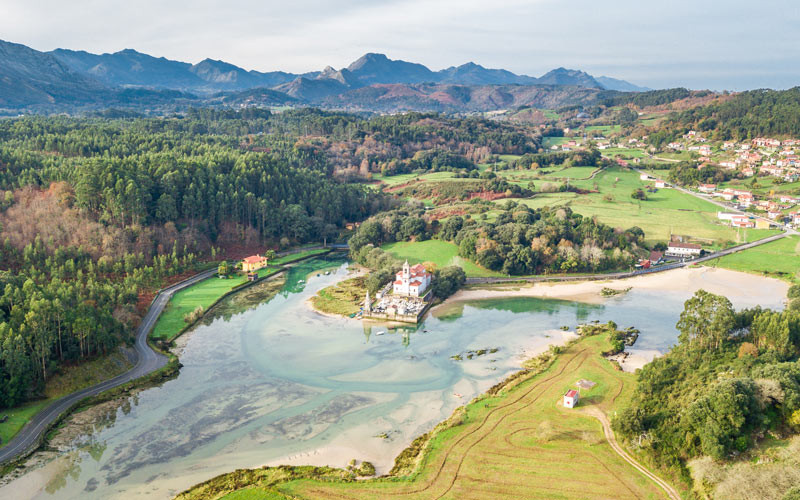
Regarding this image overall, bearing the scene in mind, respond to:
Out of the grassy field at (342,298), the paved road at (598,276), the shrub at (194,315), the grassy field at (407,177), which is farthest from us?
the grassy field at (407,177)

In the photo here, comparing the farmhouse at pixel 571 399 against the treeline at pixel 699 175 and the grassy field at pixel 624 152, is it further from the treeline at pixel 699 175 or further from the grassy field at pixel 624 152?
the grassy field at pixel 624 152

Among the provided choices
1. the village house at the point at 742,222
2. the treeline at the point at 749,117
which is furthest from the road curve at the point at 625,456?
the treeline at the point at 749,117

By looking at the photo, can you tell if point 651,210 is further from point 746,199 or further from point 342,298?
point 342,298

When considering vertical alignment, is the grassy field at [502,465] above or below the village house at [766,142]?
below

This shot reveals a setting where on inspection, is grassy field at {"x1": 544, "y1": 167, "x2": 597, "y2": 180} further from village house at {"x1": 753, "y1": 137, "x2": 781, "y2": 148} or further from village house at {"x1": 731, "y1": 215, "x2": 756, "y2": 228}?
village house at {"x1": 731, "y1": 215, "x2": 756, "y2": 228}

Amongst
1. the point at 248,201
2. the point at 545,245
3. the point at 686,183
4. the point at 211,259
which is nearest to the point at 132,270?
the point at 211,259
